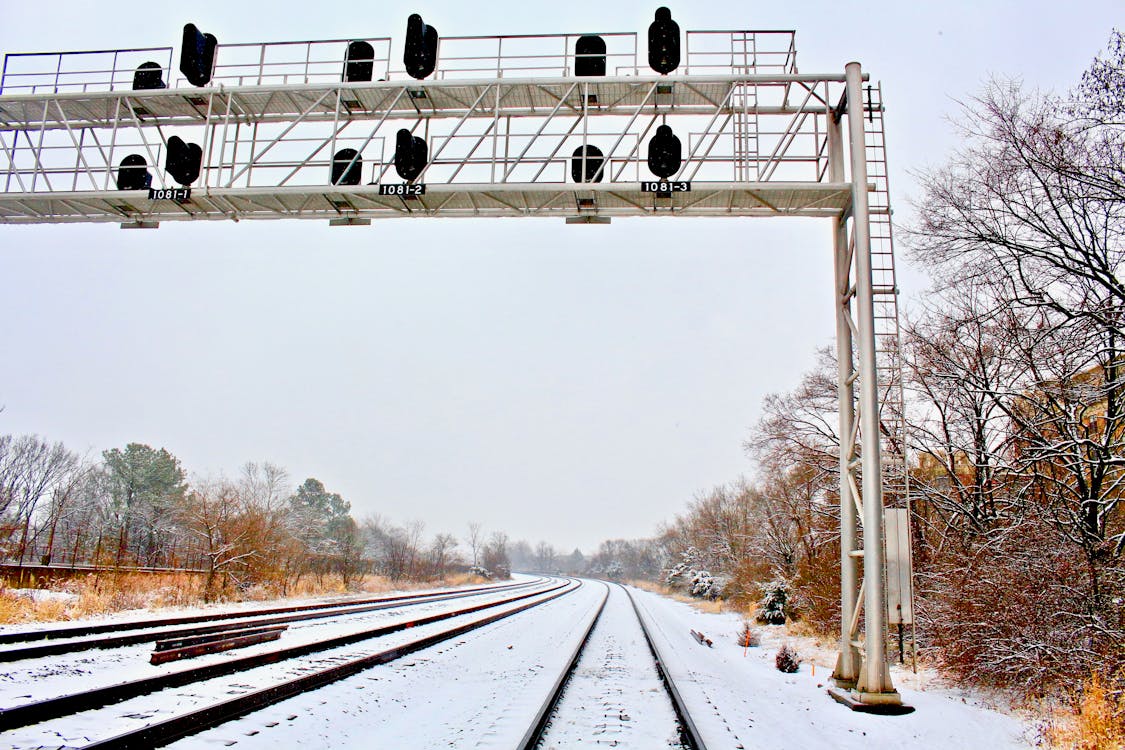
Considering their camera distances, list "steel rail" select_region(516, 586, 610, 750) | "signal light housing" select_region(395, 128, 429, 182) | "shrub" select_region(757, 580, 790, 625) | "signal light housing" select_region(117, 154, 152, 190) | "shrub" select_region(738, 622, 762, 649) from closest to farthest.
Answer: "steel rail" select_region(516, 586, 610, 750), "signal light housing" select_region(395, 128, 429, 182), "signal light housing" select_region(117, 154, 152, 190), "shrub" select_region(738, 622, 762, 649), "shrub" select_region(757, 580, 790, 625)

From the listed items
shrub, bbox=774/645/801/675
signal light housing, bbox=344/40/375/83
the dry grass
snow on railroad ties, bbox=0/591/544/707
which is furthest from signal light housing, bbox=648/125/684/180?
snow on railroad ties, bbox=0/591/544/707

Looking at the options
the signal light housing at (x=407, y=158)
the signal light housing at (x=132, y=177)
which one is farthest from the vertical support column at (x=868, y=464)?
the signal light housing at (x=132, y=177)

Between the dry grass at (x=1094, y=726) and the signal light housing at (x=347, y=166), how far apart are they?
38.7 ft

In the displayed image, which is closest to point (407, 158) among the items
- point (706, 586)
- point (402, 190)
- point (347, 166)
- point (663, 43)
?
point (402, 190)

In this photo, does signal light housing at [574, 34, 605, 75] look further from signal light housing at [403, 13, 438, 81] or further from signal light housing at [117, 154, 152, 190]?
signal light housing at [117, 154, 152, 190]

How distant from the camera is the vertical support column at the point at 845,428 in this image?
1097 centimetres

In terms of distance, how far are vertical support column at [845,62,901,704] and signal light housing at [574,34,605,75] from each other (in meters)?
4.17

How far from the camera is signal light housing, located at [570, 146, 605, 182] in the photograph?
38.1 feet

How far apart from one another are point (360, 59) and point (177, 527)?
48.8m

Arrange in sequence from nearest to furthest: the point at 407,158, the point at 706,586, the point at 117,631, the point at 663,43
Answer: the point at 663,43, the point at 407,158, the point at 117,631, the point at 706,586

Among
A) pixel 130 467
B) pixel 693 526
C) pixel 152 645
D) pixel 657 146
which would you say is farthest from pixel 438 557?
pixel 657 146

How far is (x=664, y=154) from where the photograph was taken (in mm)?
11453

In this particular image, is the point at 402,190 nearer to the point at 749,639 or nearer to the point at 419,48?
the point at 419,48

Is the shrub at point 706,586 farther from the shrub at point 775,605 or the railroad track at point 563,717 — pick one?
the railroad track at point 563,717
